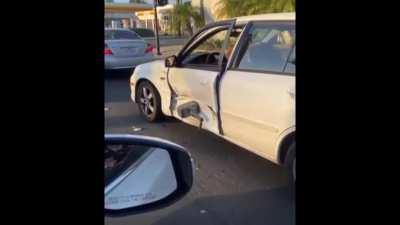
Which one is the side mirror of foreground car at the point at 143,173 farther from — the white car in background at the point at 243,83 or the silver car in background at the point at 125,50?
the silver car in background at the point at 125,50

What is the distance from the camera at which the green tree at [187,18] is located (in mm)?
24516

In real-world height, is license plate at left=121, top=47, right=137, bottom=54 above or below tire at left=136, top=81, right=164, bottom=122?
above

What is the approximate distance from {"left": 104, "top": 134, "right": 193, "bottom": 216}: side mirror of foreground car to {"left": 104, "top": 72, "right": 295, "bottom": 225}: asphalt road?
3.14 ft

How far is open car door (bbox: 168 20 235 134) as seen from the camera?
4965 mm

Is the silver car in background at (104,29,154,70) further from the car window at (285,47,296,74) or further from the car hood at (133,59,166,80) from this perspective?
the car window at (285,47,296,74)

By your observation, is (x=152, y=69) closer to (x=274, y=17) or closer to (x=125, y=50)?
(x=274, y=17)

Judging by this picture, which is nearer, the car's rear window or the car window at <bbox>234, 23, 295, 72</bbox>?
the car window at <bbox>234, 23, 295, 72</bbox>

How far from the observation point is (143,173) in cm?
169

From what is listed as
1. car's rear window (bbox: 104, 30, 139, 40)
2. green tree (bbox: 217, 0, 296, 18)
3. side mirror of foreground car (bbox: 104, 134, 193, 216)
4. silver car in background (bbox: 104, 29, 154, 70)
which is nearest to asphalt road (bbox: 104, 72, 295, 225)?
side mirror of foreground car (bbox: 104, 134, 193, 216)

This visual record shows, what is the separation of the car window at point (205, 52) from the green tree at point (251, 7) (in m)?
4.72

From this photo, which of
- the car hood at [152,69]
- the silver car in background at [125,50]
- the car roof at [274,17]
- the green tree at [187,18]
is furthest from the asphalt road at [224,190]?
the green tree at [187,18]

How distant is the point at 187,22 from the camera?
25141 millimetres

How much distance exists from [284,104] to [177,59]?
212 centimetres
